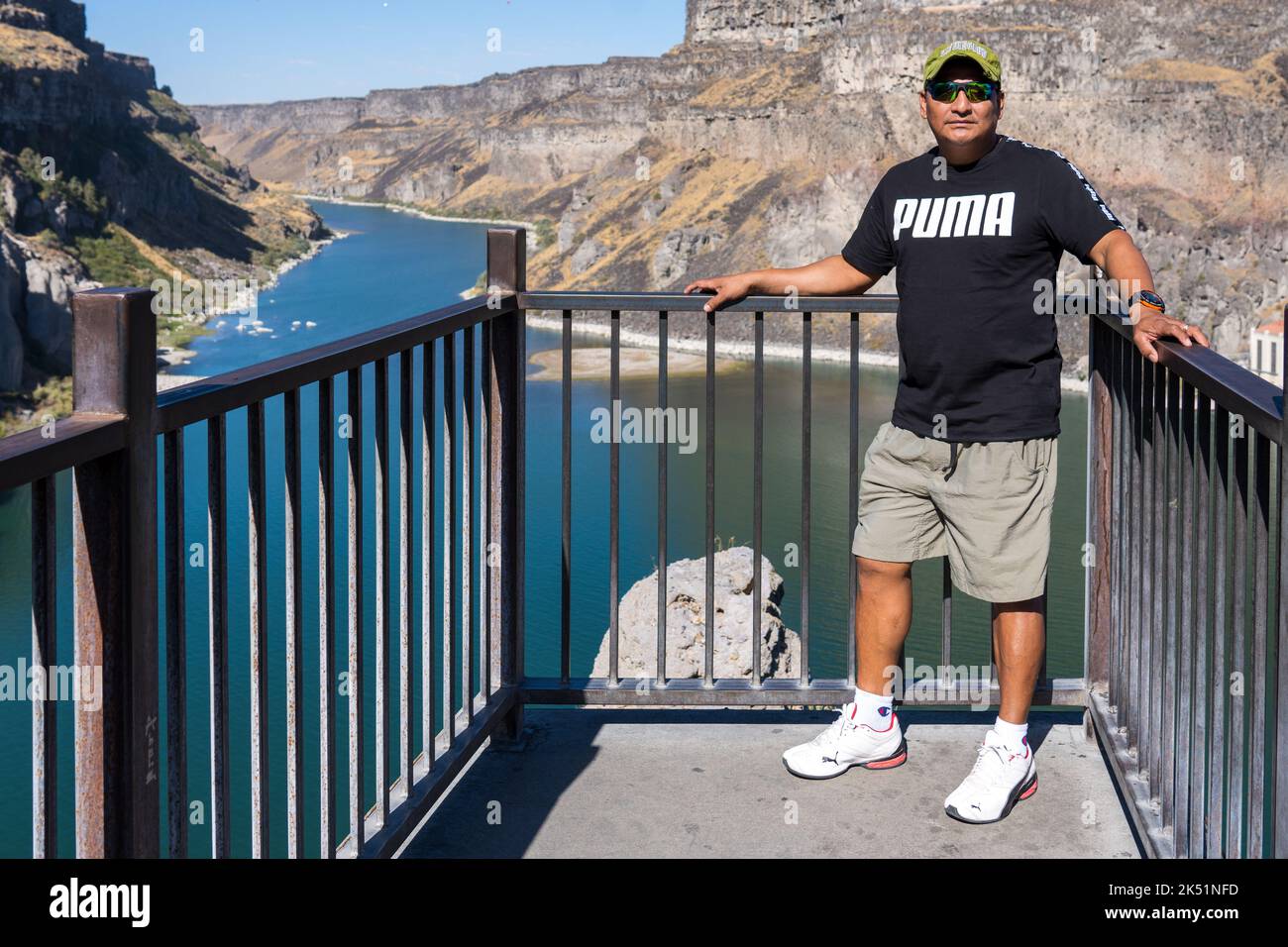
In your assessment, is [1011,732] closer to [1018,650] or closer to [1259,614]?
[1018,650]

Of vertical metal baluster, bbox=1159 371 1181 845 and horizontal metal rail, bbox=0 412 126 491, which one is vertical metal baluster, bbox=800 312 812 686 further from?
horizontal metal rail, bbox=0 412 126 491

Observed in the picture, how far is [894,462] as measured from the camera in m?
3.44

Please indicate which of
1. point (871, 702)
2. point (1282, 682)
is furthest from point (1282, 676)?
point (871, 702)

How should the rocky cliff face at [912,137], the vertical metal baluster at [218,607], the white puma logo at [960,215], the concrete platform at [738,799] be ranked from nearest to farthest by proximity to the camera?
the vertical metal baluster at [218,607]
the white puma logo at [960,215]
the concrete platform at [738,799]
the rocky cliff face at [912,137]

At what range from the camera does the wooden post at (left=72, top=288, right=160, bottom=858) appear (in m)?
1.95

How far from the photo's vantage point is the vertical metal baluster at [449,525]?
3436 mm

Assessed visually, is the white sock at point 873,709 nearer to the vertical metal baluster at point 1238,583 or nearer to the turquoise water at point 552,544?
the vertical metal baluster at point 1238,583

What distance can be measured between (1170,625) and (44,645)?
7.31 feet

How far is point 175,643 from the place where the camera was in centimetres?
219

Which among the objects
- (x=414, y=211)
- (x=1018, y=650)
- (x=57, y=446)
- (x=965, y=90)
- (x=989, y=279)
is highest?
(x=414, y=211)

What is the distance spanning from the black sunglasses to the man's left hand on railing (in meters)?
0.55

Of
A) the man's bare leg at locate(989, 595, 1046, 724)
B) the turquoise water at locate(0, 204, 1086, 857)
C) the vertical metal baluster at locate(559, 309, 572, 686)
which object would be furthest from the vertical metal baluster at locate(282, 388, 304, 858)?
the man's bare leg at locate(989, 595, 1046, 724)

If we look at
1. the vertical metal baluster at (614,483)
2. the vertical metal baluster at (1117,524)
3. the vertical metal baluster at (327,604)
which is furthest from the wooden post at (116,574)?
the vertical metal baluster at (1117,524)

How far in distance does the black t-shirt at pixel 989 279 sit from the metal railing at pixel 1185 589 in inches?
11.4
